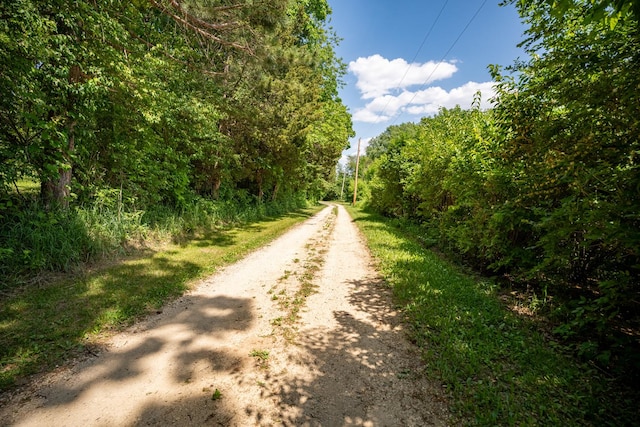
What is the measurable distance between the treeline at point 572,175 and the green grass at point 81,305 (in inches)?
237

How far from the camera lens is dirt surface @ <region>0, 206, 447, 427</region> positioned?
267 cm

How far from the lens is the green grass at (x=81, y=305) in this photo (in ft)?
11.0

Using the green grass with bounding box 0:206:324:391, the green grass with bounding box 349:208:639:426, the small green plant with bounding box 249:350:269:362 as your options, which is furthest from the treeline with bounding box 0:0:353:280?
the green grass with bounding box 349:208:639:426

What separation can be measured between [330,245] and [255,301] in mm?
5774

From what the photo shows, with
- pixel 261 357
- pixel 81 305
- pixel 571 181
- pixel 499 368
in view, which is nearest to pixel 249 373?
pixel 261 357

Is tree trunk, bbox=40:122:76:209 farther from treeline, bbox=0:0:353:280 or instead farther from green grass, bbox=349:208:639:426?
green grass, bbox=349:208:639:426

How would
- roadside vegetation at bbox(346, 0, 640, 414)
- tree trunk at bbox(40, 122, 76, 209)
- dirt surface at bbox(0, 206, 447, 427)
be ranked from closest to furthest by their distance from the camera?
1. dirt surface at bbox(0, 206, 447, 427)
2. roadside vegetation at bbox(346, 0, 640, 414)
3. tree trunk at bbox(40, 122, 76, 209)

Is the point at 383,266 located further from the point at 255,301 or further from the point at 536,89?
the point at 536,89

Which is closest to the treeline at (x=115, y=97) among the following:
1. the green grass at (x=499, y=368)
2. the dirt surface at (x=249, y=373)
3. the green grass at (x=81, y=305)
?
the green grass at (x=81, y=305)

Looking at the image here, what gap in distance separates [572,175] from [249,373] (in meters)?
4.92

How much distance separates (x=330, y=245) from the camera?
10867mm

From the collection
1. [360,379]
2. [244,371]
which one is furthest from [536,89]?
[244,371]


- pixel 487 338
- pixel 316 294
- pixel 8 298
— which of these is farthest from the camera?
pixel 316 294

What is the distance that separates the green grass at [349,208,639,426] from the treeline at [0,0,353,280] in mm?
6828
